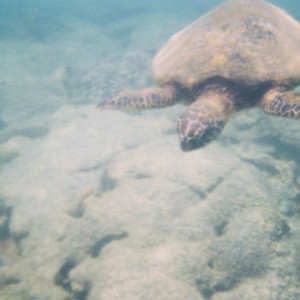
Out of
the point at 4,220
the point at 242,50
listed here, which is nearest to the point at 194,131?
the point at 242,50

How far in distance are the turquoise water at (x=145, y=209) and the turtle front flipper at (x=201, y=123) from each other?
2.10 meters

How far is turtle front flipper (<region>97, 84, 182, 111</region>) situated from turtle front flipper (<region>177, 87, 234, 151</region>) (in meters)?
0.69

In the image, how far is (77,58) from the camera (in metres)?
18.9

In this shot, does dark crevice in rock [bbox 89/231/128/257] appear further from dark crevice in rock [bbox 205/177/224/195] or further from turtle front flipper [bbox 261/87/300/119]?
turtle front flipper [bbox 261/87/300/119]

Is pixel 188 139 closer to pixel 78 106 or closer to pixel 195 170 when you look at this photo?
pixel 195 170

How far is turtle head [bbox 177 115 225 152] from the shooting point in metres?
3.97

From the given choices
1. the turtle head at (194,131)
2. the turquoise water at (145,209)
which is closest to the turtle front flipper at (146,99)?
the turtle head at (194,131)

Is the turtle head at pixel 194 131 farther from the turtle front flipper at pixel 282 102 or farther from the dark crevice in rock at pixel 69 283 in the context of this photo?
the dark crevice in rock at pixel 69 283

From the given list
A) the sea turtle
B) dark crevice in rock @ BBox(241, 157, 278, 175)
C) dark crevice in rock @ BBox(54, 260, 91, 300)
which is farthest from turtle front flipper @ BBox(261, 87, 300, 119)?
dark crevice in rock @ BBox(54, 260, 91, 300)

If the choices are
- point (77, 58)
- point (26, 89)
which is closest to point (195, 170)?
point (26, 89)

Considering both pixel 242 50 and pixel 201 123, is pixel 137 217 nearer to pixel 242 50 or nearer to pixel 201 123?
pixel 201 123

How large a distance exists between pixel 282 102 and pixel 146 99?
2123 mm

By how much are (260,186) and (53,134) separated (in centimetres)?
685

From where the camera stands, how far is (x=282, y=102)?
430 centimetres
